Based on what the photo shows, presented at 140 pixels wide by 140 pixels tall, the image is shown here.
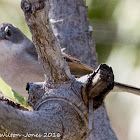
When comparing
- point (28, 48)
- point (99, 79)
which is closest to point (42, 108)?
point (99, 79)

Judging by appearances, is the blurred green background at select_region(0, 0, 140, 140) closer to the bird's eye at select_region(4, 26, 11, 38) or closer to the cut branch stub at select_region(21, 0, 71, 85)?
the bird's eye at select_region(4, 26, 11, 38)

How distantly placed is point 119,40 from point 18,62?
1.03 metres

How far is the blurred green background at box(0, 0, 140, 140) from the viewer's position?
4.24m

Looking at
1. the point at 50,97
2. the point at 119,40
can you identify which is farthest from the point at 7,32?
the point at 50,97

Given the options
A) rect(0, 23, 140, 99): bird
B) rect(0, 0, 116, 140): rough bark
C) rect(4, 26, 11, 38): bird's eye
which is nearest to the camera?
rect(0, 0, 116, 140): rough bark

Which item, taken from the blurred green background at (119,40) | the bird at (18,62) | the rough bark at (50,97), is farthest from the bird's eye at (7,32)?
the rough bark at (50,97)

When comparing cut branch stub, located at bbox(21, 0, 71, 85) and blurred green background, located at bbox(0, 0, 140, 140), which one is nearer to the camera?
cut branch stub, located at bbox(21, 0, 71, 85)

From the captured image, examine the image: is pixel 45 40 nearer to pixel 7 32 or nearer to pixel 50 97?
pixel 50 97

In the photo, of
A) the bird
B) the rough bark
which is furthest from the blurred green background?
the rough bark

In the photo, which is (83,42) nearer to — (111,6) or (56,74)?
(111,6)

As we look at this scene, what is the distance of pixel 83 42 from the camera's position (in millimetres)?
3771

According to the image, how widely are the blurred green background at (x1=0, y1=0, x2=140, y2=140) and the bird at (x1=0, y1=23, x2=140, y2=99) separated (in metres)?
0.10

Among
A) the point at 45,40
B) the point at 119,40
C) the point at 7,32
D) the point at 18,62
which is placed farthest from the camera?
the point at 119,40

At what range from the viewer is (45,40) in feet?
7.06
